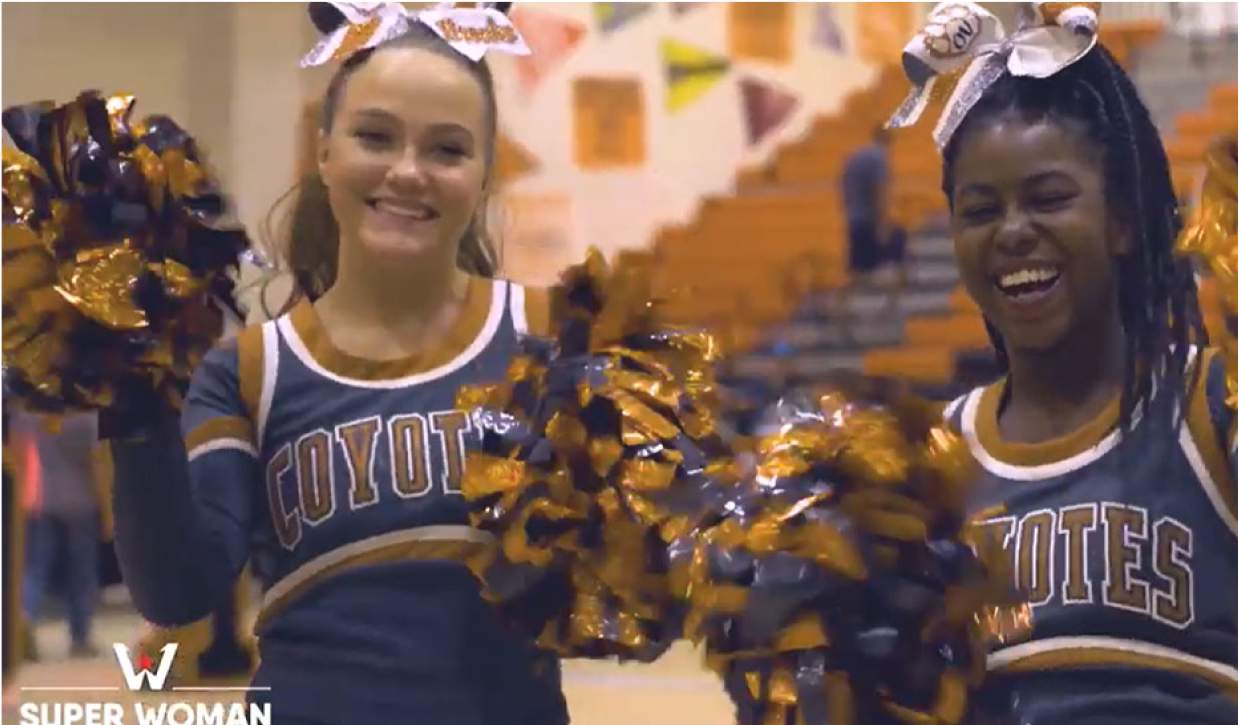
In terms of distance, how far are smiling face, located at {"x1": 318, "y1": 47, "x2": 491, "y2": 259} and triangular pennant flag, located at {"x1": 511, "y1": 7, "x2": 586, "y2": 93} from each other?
0.07m

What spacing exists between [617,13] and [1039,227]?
31cm

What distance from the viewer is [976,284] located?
2.05 ft

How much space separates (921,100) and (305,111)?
0.30 meters

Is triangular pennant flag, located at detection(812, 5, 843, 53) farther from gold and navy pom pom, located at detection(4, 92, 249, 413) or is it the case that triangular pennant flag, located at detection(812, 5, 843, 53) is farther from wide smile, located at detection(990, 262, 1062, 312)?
gold and navy pom pom, located at detection(4, 92, 249, 413)

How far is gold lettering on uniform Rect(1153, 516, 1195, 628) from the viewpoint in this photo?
0.59 m

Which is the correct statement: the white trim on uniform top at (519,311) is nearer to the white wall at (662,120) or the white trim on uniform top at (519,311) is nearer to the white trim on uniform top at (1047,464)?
the white wall at (662,120)

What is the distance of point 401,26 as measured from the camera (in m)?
0.68

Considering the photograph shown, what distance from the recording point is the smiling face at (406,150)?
2.17ft

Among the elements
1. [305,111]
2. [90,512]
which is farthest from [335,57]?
[90,512]

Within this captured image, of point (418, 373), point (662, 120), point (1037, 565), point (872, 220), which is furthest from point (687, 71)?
point (1037, 565)

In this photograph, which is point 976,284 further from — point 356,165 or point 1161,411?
point 356,165

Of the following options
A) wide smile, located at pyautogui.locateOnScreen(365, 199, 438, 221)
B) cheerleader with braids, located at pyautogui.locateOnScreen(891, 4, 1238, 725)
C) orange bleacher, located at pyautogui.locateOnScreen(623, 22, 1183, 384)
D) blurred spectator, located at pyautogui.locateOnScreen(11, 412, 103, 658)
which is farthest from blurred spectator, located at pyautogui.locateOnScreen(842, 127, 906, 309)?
blurred spectator, located at pyautogui.locateOnScreen(11, 412, 103, 658)

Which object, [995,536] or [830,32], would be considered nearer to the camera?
[995,536]

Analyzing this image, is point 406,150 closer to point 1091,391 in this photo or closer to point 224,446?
point 224,446
